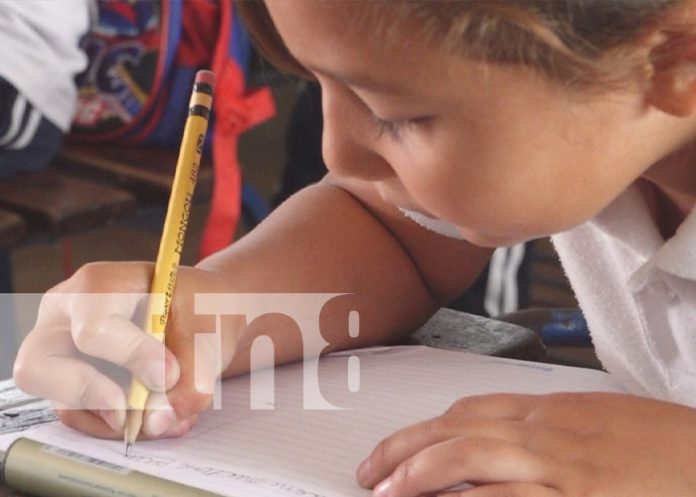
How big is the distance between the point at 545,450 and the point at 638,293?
22cm

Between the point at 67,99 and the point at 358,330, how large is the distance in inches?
37.8

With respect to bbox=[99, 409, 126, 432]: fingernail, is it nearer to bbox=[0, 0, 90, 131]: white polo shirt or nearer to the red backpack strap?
bbox=[0, 0, 90, 131]: white polo shirt

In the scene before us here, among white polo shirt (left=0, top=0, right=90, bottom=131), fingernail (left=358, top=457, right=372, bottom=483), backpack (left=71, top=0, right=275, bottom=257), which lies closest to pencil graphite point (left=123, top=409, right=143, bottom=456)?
fingernail (left=358, top=457, right=372, bottom=483)

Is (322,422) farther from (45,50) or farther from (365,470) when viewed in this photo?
(45,50)

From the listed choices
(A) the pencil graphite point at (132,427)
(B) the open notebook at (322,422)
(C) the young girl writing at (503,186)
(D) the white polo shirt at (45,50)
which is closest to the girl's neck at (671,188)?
(C) the young girl writing at (503,186)

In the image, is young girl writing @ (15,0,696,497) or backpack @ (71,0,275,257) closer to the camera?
young girl writing @ (15,0,696,497)

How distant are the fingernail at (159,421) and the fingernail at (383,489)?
0.46ft

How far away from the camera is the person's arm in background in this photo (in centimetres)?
65

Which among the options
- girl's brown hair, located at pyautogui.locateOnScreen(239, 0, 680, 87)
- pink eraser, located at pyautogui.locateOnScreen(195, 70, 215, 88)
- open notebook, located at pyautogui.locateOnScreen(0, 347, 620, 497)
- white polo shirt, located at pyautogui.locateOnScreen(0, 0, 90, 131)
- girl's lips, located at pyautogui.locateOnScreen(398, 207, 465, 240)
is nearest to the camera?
girl's brown hair, located at pyautogui.locateOnScreen(239, 0, 680, 87)

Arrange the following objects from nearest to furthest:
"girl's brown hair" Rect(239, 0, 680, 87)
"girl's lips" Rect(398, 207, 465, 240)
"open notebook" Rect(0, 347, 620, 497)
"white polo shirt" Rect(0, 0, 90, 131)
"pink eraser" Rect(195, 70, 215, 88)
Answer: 1. "girl's brown hair" Rect(239, 0, 680, 87)
2. "open notebook" Rect(0, 347, 620, 497)
3. "pink eraser" Rect(195, 70, 215, 88)
4. "girl's lips" Rect(398, 207, 465, 240)
5. "white polo shirt" Rect(0, 0, 90, 131)

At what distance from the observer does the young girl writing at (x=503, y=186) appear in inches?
19.3

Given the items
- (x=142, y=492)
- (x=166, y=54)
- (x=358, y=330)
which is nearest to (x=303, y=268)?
(x=358, y=330)

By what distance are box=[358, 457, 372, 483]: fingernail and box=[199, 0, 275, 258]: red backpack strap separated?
1.29m

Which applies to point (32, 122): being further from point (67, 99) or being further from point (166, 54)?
point (166, 54)
